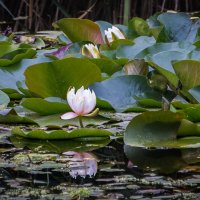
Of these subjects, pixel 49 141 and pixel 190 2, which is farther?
pixel 190 2

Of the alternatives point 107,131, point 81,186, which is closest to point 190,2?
point 107,131

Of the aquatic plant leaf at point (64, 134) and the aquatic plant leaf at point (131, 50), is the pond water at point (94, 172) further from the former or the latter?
the aquatic plant leaf at point (131, 50)

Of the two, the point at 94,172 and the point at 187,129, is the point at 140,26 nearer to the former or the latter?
the point at 187,129

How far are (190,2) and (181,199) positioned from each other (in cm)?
441

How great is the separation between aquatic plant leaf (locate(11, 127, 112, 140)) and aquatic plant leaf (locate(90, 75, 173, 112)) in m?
0.30

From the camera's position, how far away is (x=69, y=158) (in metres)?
1.43

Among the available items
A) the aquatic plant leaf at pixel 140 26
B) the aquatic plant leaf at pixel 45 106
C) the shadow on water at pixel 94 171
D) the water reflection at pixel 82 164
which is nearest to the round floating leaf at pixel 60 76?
the aquatic plant leaf at pixel 45 106

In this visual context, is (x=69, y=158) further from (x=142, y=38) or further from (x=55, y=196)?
(x=142, y=38)

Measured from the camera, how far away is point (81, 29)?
2707 millimetres

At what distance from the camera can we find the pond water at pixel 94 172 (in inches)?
45.7

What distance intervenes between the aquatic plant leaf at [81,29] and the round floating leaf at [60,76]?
2.46 ft

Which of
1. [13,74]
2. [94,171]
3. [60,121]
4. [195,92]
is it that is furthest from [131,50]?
[94,171]

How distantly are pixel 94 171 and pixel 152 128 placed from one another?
0.28 m

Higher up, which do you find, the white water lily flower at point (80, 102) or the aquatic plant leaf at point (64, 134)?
the white water lily flower at point (80, 102)
